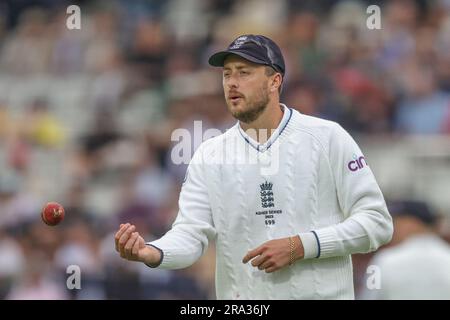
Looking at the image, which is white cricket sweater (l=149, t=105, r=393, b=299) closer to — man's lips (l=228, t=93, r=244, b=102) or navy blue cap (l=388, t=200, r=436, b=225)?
man's lips (l=228, t=93, r=244, b=102)

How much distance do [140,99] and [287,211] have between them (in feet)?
29.0

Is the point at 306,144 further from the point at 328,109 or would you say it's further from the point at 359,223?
the point at 328,109

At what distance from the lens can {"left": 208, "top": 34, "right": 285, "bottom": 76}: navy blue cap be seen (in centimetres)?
728

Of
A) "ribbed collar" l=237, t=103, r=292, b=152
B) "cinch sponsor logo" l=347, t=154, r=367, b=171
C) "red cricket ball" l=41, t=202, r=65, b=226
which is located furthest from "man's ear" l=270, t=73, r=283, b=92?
"red cricket ball" l=41, t=202, r=65, b=226

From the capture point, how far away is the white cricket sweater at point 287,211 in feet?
23.4

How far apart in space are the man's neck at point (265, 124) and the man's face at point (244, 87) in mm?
52

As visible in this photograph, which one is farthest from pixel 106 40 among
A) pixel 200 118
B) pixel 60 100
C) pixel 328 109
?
pixel 328 109

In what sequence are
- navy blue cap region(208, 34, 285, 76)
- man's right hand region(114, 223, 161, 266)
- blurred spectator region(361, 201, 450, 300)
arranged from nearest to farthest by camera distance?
man's right hand region(114, 223, 161, 266), navy blue cap region(208, 34, 285, 76), blurred spectator region(361, 201, 450, 300)

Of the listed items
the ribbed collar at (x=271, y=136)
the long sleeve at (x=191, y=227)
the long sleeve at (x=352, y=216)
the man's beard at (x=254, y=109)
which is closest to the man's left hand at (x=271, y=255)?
the long sleeve at (x=352, y=216)

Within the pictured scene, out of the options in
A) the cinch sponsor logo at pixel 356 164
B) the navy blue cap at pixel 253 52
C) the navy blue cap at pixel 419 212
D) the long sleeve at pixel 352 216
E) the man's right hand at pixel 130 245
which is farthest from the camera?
the navy blue cap at pixel 419 212

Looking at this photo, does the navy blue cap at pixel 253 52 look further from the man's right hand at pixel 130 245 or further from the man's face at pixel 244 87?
the man's right hand at pixel 130 245

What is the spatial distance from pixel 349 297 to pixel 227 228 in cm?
81

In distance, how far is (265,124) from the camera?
7441mm

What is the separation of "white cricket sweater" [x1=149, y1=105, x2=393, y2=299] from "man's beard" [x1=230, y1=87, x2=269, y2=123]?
15 centimetres
